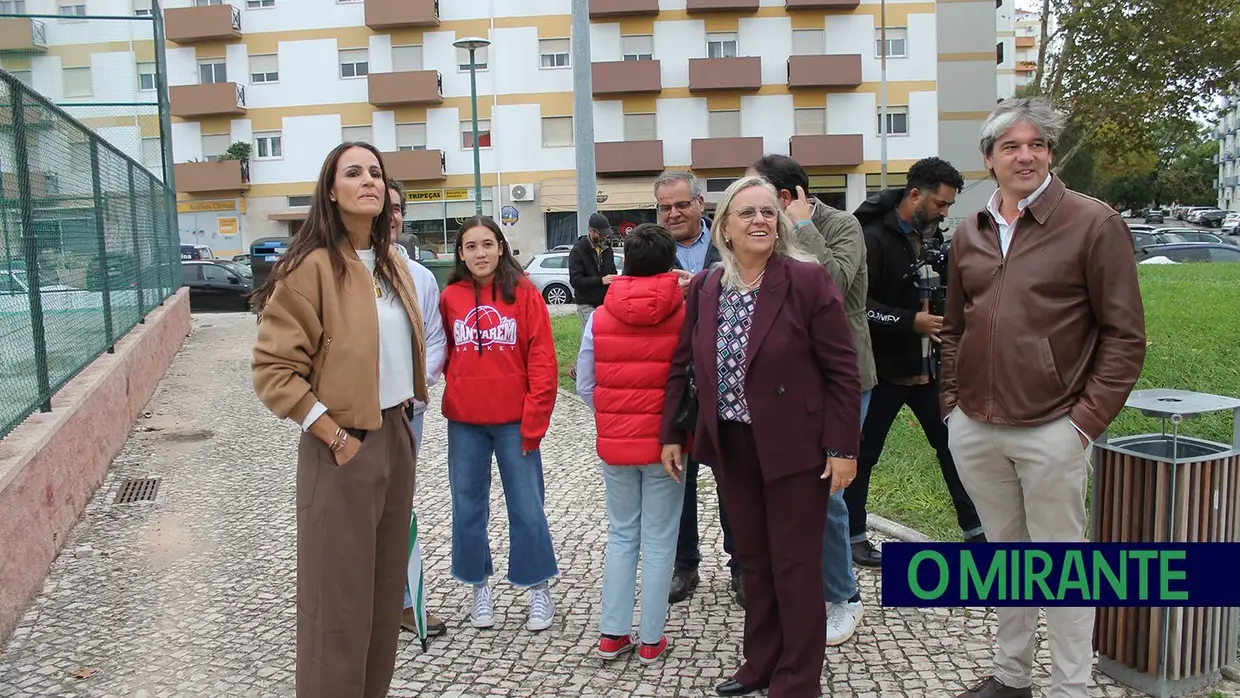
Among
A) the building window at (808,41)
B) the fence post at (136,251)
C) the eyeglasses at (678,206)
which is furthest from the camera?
the building window at (808,41)

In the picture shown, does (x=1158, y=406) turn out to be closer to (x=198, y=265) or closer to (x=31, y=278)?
(x=31, y=278)

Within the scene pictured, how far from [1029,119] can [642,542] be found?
214 centimetres

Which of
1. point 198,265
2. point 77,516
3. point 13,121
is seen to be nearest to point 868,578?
point 77,516

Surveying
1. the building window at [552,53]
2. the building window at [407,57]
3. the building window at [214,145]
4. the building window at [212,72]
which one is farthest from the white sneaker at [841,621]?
the building window at [212,72]

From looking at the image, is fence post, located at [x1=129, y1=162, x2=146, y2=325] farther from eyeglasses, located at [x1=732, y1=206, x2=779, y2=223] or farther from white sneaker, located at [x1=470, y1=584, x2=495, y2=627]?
eyeglasses, located at [x1=732, y1=206, x2=779, y2=223]

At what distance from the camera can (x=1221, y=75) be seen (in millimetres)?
19922

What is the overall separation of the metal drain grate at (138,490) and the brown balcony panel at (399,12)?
33045mm

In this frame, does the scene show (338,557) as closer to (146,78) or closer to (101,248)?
(101,248)

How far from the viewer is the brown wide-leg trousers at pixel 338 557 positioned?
2986 mm

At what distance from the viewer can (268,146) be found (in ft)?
126

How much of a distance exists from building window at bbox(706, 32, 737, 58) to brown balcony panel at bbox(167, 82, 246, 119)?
18163mm

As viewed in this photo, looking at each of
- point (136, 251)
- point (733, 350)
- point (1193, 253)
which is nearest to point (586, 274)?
point (733, 350)

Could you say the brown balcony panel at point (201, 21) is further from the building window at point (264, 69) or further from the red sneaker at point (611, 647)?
the red sneaker at point (611, 647)

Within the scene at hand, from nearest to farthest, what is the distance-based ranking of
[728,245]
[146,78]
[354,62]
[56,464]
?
[728,245] → [56,464] → [146,78] → [354,62]
